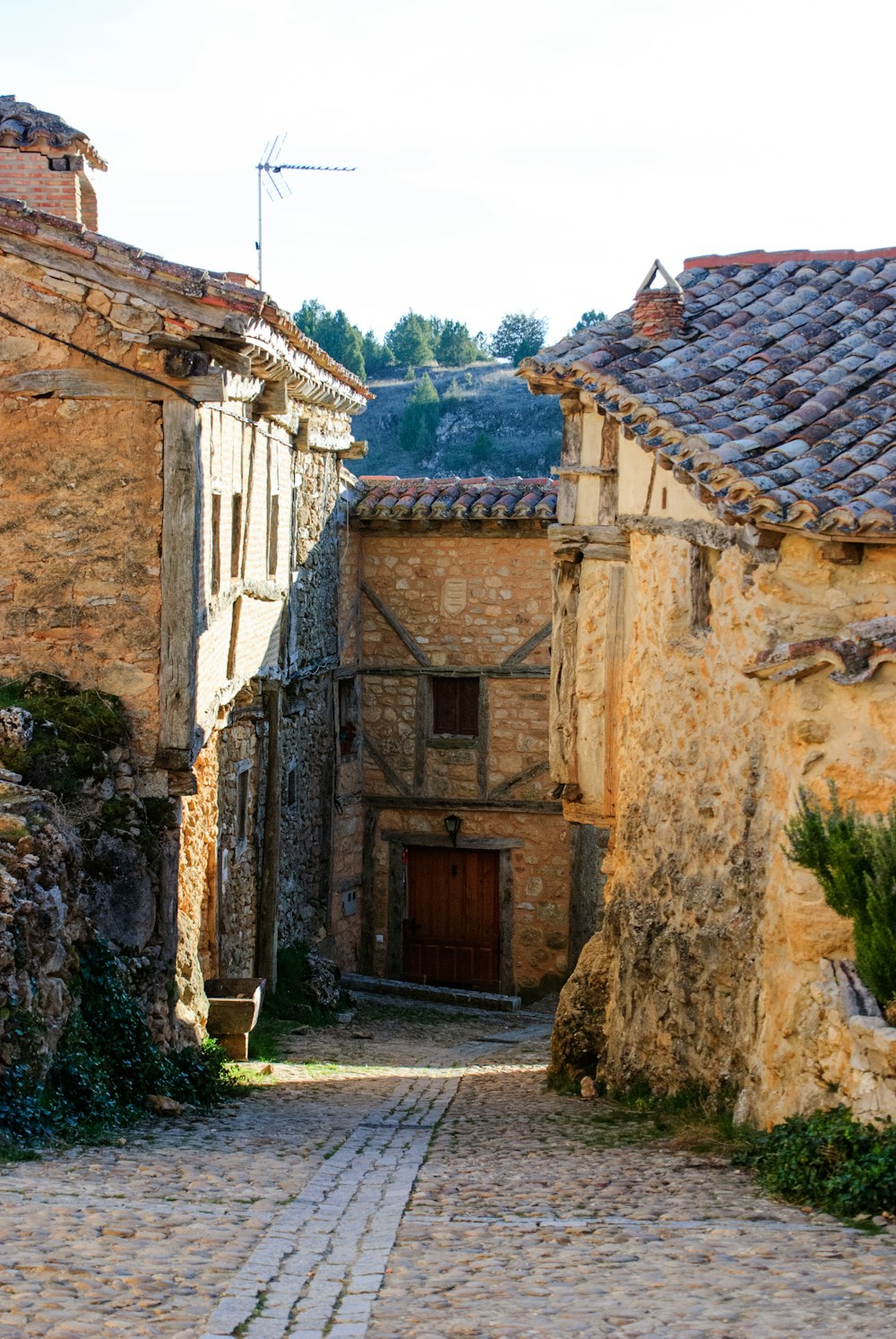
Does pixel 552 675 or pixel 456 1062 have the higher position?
pixel 552 675

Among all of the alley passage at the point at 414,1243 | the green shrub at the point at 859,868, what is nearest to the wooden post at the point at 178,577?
the alley passage at the point at 414,1243

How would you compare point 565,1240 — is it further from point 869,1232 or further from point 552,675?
point 552,675

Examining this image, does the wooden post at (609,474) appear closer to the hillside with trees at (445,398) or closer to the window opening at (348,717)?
the window opening at (348,717)

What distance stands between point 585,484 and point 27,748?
4733 mm

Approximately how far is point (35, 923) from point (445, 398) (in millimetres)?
40913

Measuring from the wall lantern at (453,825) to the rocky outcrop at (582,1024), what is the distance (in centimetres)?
672

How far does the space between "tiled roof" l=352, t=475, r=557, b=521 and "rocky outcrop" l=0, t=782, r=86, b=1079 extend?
30.2 feet

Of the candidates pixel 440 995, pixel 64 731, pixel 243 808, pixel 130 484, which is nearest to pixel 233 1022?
pixel 243 808

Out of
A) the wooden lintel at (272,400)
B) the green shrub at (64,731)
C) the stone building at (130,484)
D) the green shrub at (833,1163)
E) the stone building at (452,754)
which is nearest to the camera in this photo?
the green shrub at (833,1163)

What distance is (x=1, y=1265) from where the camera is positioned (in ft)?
17.2

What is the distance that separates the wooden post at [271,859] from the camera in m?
14.6

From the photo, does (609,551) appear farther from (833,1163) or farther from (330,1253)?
(330,1253)

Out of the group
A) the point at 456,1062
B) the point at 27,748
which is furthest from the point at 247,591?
the point at 456,1062

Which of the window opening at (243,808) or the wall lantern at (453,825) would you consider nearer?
the window opening at (243,808)
